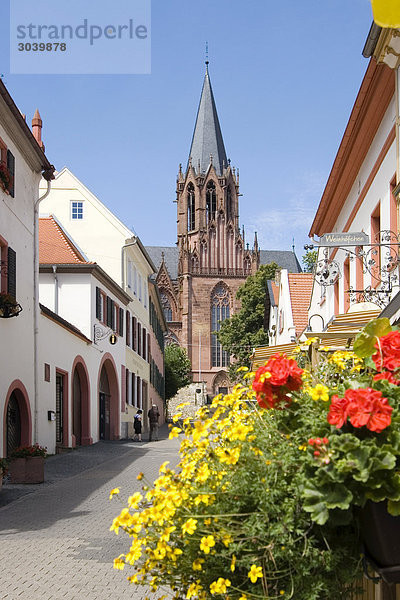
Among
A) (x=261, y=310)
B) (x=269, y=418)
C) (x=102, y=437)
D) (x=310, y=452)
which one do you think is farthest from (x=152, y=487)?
(x=261, y=310)

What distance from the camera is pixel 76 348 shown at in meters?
29.5

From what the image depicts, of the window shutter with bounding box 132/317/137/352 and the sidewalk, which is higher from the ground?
the window shutter with bounding box 132/317/137/352

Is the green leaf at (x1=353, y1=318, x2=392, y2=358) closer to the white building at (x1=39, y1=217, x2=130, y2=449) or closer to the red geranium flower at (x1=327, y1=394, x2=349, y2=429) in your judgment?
the red geranium flower at (x1=327, y1=394, x2=349, y2=429)

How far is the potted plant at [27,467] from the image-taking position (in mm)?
18016

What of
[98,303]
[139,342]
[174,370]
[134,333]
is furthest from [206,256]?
[98,303]

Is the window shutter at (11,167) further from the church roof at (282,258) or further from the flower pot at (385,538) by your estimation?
the church roof at (282,258)

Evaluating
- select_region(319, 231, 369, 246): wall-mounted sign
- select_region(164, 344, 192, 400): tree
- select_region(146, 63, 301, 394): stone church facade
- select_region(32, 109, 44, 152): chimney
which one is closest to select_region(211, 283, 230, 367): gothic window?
select_region(146, 63, 301, 394): stone church facade

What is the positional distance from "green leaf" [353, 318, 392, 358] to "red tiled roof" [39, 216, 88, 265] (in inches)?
1104

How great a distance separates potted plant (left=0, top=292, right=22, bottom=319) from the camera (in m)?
19.3

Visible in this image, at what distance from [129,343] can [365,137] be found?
27921 mm

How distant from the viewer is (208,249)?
102 m

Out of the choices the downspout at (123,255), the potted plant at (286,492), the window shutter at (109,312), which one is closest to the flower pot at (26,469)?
the potted plant at (286,492)

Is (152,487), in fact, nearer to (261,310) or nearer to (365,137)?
(365,137)

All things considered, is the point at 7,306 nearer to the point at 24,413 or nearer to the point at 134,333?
the point at 24,413
